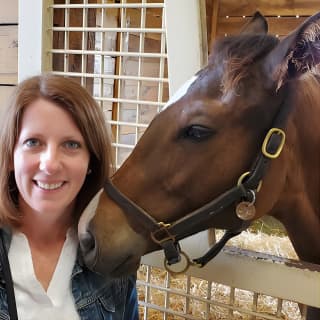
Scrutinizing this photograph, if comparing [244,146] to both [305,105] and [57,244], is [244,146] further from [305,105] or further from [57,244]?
[57,244]

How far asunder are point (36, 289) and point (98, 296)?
0.39 feet

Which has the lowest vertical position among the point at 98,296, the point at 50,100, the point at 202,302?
the point at 202,302

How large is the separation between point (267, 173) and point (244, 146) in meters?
0.06

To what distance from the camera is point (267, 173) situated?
771 millimetres

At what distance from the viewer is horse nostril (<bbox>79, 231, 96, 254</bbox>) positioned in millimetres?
759

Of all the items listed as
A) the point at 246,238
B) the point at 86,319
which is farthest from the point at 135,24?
the point at 246,238

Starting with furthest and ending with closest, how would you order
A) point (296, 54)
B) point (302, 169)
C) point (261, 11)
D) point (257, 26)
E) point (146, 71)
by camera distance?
point (261, 11), point (146, 71), point (257, 26), point (302, 169), point (296, 54)

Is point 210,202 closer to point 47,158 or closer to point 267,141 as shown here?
point 267,141

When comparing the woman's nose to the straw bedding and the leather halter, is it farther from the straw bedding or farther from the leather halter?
the straw bedding

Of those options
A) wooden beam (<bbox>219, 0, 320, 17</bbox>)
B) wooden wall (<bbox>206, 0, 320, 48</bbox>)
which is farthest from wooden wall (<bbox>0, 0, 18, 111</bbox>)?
wooden beam (<bbox>219, 0, 320, 17</bbox>)

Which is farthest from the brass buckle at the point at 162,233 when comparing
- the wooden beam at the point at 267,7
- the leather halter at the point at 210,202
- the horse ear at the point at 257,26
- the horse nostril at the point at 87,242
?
the wooden beam at the point at 267,7

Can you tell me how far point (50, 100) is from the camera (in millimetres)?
780

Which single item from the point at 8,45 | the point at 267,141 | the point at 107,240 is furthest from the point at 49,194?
the point at 8,45

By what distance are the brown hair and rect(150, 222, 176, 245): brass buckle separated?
0.16 metres
